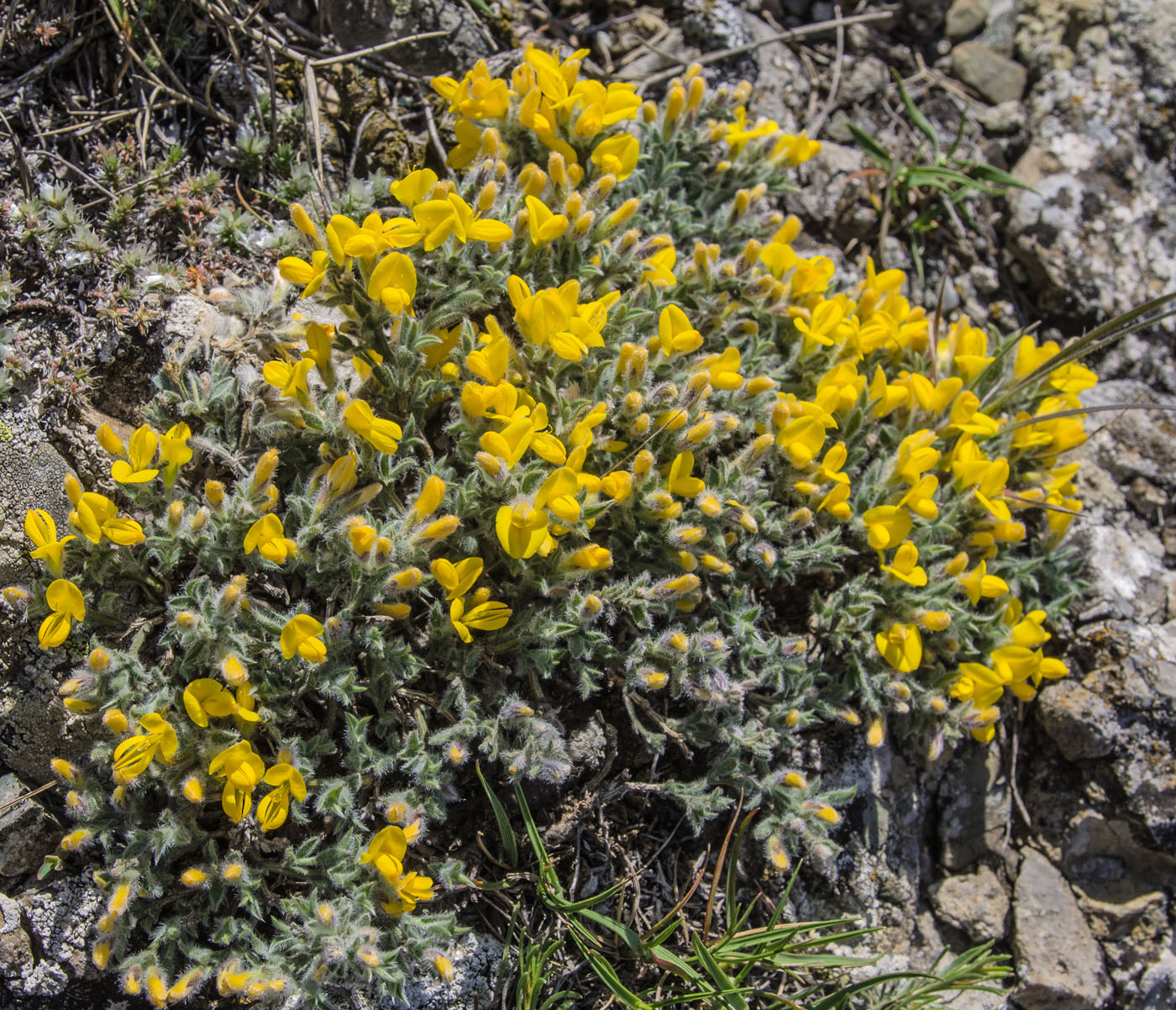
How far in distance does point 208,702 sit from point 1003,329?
15.9 ft

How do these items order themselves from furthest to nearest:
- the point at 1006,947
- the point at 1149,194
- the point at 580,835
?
the point at 1149,194, the point at 1006,947, the point at 580,835

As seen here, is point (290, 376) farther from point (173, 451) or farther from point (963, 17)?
point (963, 17)

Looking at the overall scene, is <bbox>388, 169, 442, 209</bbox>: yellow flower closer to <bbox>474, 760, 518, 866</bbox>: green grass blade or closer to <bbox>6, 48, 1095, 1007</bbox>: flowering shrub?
<bbox>6, 48, 1095, 1007</bbox>: flowering shrub

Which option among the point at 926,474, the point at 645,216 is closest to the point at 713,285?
the point at 645,216

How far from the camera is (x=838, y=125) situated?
18.3 ft

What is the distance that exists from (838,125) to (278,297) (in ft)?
12.0

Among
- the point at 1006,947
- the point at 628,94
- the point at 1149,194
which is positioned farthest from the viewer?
the point at 1149,194

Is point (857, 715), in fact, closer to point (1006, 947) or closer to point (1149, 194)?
point (1006, 947)

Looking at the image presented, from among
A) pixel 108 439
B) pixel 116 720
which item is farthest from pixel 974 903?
pixel 108 439

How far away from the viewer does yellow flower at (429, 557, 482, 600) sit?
11.2 ft

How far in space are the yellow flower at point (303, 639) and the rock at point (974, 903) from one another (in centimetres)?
325

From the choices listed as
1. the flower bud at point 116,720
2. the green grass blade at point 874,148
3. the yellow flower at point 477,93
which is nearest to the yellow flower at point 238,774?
the flower bud at point 116,720

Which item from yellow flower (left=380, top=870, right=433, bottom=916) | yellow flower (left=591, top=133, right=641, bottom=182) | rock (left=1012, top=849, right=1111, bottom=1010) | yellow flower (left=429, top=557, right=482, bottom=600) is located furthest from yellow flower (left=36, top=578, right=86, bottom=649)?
rock (left=1012, top=849, right=1111, bottom=1010)

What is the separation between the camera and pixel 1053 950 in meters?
4.34
